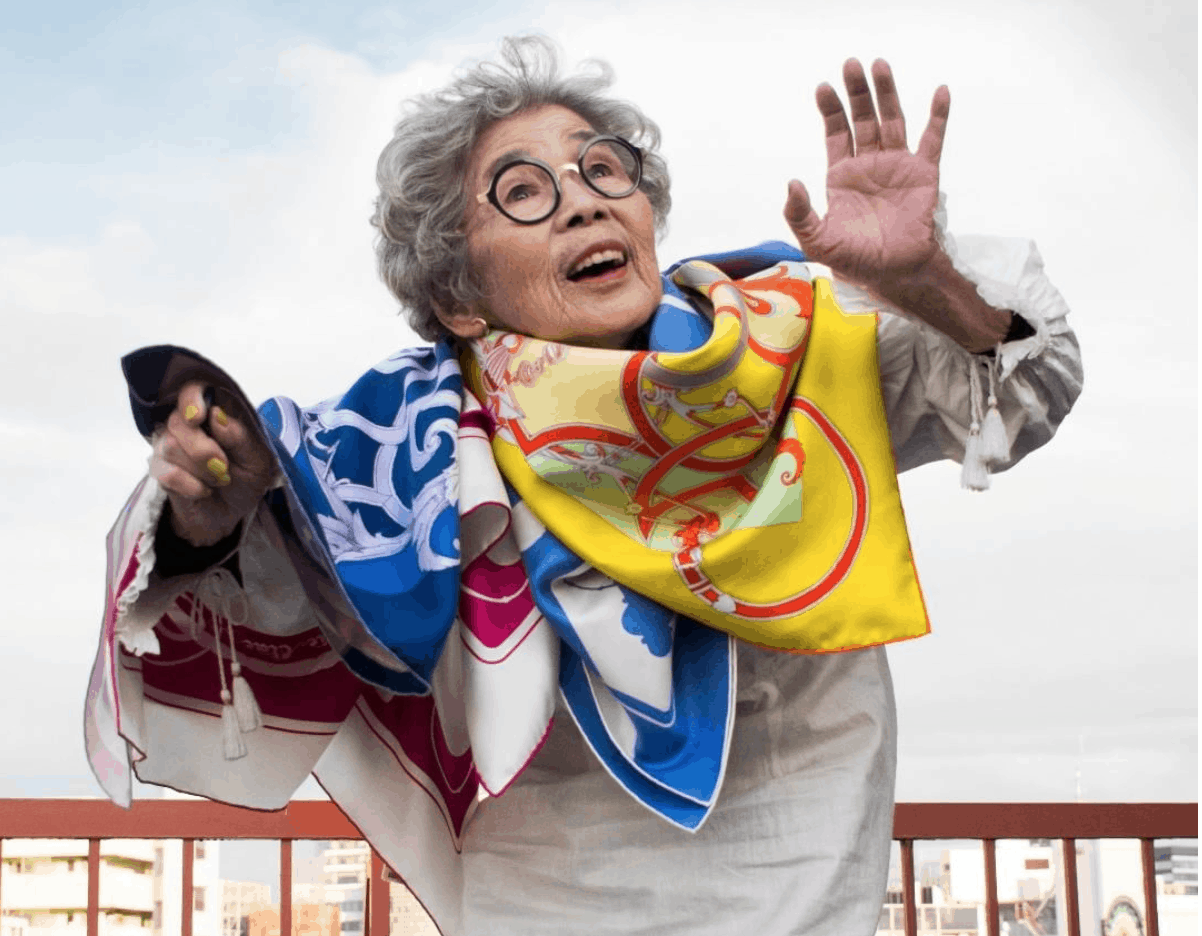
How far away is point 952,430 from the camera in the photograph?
183 cm

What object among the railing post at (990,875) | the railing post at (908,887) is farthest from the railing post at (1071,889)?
the railing post at (908,887)

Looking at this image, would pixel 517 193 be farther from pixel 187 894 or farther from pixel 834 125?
pixel 187 894

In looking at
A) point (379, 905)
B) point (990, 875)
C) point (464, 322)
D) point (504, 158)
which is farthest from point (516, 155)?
point (990, 875)

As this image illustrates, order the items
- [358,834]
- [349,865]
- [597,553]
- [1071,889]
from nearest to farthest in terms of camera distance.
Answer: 1. [597,553]
2. [358,834]
3. [1071,889]
4. [349,865]

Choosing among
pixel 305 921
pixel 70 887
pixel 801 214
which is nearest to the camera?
pixel 801 214

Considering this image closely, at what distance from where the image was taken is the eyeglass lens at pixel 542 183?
1936 mm

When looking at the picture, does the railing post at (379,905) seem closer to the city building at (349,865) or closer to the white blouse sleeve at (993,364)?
the city building at (349,865)

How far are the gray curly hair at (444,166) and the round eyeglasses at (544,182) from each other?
0.07 meters

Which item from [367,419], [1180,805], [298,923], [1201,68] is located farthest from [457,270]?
[1180,805]

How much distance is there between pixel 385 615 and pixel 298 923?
1.36 m

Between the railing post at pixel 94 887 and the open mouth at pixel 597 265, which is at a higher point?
the open mouth at pixel 597 265

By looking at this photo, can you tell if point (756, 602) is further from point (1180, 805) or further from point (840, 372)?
point (1180, 805)

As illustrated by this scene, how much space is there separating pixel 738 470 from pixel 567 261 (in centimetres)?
35

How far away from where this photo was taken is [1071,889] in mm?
2932
